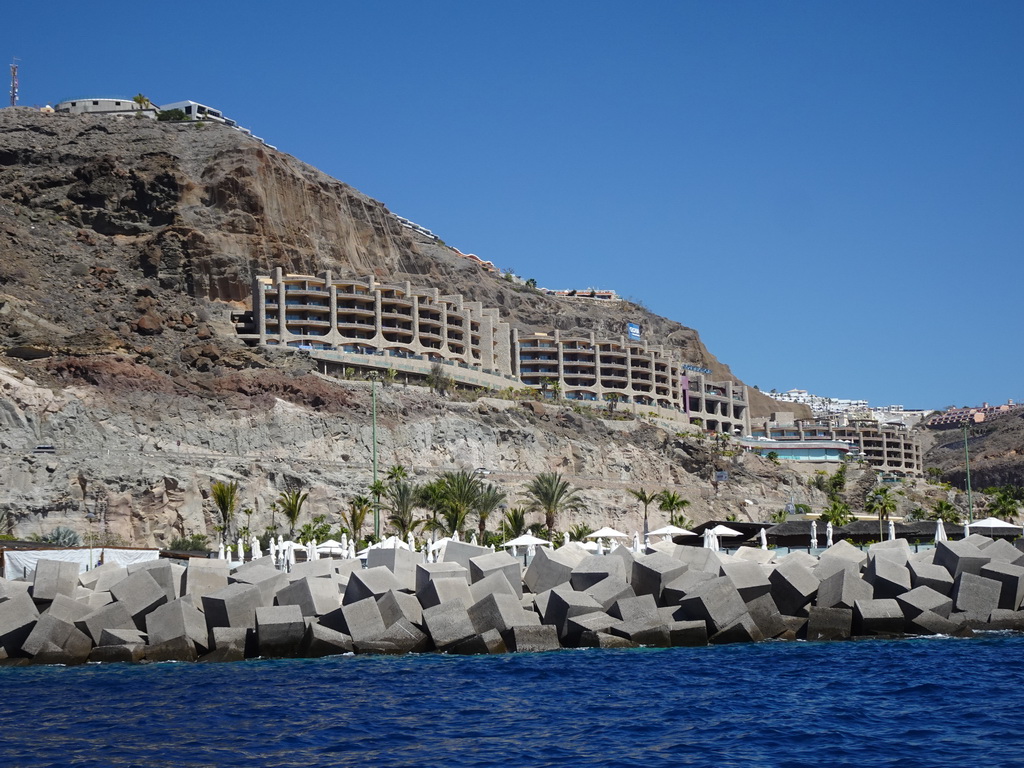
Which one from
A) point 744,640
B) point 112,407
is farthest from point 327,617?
point 112,407

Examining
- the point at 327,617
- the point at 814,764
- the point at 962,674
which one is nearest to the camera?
the point at 814,764

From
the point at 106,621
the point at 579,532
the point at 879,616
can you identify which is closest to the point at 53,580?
the point at 106,621

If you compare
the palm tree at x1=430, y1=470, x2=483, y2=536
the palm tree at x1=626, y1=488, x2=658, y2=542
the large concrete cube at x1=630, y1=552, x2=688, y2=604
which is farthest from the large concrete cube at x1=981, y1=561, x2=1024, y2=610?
the palm tree at x1=626, y1=488, x2=658, y2=542

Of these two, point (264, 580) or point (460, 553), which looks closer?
point (264, 580)

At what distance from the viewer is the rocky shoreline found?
2856cm

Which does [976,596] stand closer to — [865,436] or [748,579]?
[748,579]

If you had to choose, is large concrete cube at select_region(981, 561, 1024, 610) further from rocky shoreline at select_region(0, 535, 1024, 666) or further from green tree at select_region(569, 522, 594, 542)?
green tree at select_region(569, 522, 594, 542)

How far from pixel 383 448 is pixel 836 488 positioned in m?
46.0

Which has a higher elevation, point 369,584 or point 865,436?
point 865,436

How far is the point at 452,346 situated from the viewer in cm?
10300

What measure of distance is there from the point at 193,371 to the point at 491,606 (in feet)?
187

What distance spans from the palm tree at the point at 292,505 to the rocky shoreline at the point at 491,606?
108 feet

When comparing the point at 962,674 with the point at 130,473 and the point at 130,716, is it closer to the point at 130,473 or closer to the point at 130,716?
the point at 130,716

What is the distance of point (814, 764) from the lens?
17172 mm
